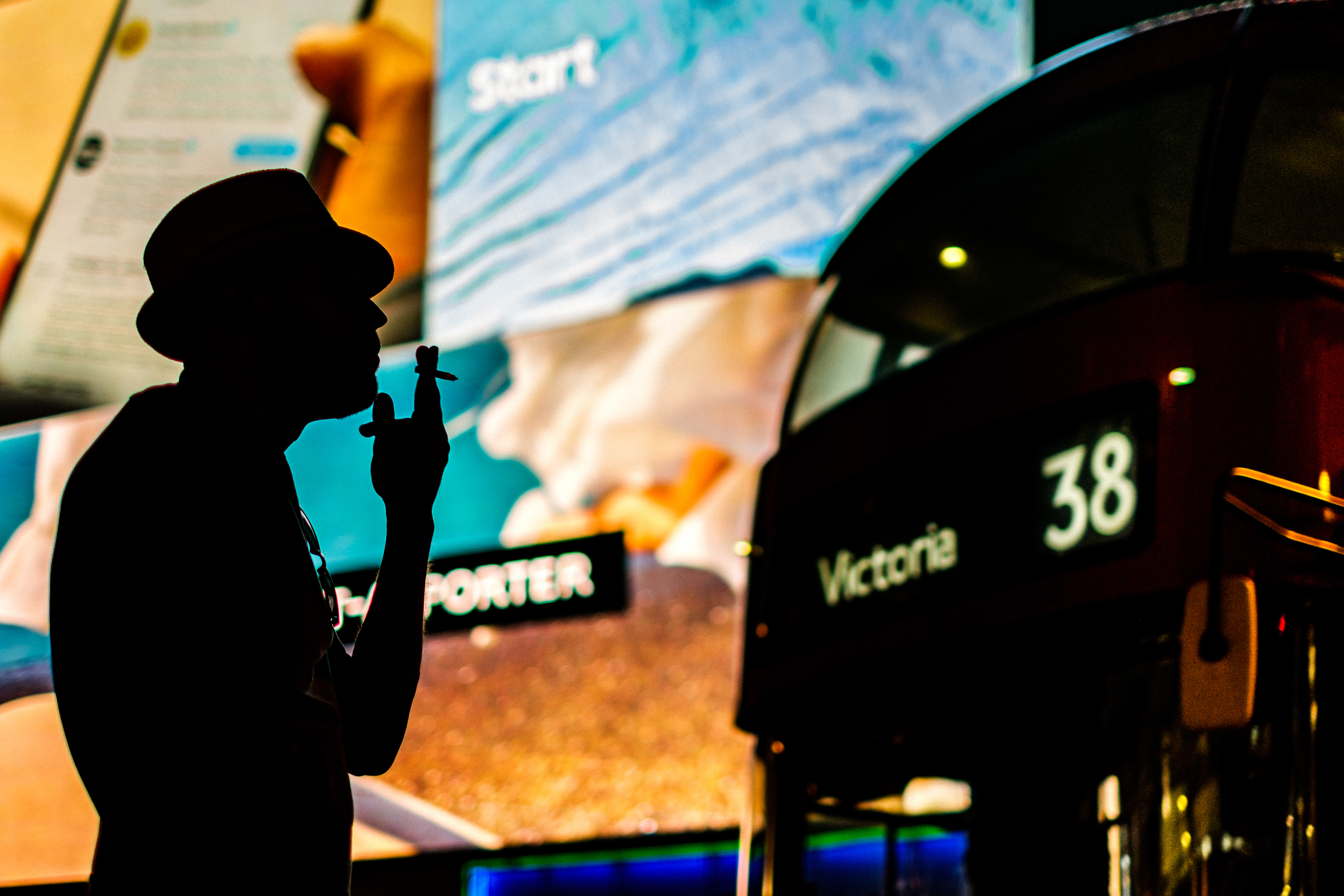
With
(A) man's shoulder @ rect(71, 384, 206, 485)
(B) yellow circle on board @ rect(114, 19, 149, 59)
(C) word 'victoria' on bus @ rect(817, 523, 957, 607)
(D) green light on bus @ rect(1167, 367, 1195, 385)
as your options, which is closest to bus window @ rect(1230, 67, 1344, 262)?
(D) green light on bus @ rect(1167, 367, 1195, 385)

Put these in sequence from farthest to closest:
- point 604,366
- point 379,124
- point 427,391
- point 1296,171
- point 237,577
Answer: point 379,124 → point 604,366 → point 1296,171 → point 427,391 → point 237,577

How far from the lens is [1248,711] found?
2.75 m

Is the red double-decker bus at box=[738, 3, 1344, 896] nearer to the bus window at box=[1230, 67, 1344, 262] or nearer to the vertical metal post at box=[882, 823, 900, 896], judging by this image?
the bus window at box=[1230, 67, 1344, 262]

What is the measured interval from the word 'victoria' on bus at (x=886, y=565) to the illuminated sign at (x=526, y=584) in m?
5.38

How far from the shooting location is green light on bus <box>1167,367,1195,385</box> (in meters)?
3.26

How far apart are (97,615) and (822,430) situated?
10.0 ft

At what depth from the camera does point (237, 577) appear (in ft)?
4.39

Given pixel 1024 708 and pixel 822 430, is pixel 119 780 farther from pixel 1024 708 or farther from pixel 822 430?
pixel 822 430

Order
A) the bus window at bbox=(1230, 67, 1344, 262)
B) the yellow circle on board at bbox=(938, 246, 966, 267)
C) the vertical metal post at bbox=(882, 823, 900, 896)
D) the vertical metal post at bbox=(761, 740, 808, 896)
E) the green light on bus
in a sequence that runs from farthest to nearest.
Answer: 1. the yellow circle on board at bbox=(938, 246, 966, 267)
2. the vertical metal post at bbox=(761, 740, 808, 896)
3. the vertical metal post at bbox=(882, 823, 900, 896)
4. the bus window at bbox=(1230, 67, 1344, 262)
5. the green light on bus

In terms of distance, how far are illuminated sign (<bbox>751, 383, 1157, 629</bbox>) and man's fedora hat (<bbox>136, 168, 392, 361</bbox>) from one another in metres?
2.16

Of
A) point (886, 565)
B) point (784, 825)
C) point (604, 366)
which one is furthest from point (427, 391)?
point (604, 366)

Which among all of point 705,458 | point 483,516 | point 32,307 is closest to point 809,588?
point 705,458

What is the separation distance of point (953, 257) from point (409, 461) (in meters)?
3.16

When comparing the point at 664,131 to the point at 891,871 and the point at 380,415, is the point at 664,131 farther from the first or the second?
the point at 380,415
